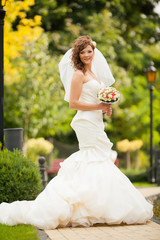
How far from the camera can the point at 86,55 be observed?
251 inches

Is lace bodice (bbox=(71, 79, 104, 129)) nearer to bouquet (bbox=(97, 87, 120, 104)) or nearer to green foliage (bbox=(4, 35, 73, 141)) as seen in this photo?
bouquet (bbox=(97, 87, 120, 104))

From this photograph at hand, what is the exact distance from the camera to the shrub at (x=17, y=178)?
7219 mm

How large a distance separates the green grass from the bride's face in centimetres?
235

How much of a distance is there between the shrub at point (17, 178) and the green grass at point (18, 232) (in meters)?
1.46

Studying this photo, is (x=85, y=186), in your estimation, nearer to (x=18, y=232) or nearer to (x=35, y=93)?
(x=18, y=232)

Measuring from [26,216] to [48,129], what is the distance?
1589 centimetres

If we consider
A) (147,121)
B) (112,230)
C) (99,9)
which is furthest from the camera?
(147,121)

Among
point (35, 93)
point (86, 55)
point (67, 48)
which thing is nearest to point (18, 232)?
point (86, 55)

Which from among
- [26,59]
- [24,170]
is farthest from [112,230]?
[26,59]

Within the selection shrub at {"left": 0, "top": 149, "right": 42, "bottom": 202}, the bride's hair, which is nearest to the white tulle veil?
the bride's hair

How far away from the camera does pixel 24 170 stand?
7.32 meters

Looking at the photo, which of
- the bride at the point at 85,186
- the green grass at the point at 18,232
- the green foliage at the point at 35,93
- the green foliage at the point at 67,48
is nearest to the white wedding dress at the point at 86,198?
the bride at the point at 85,186

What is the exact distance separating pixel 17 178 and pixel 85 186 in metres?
1.69

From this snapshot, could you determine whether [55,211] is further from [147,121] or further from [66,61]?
[147,121]
